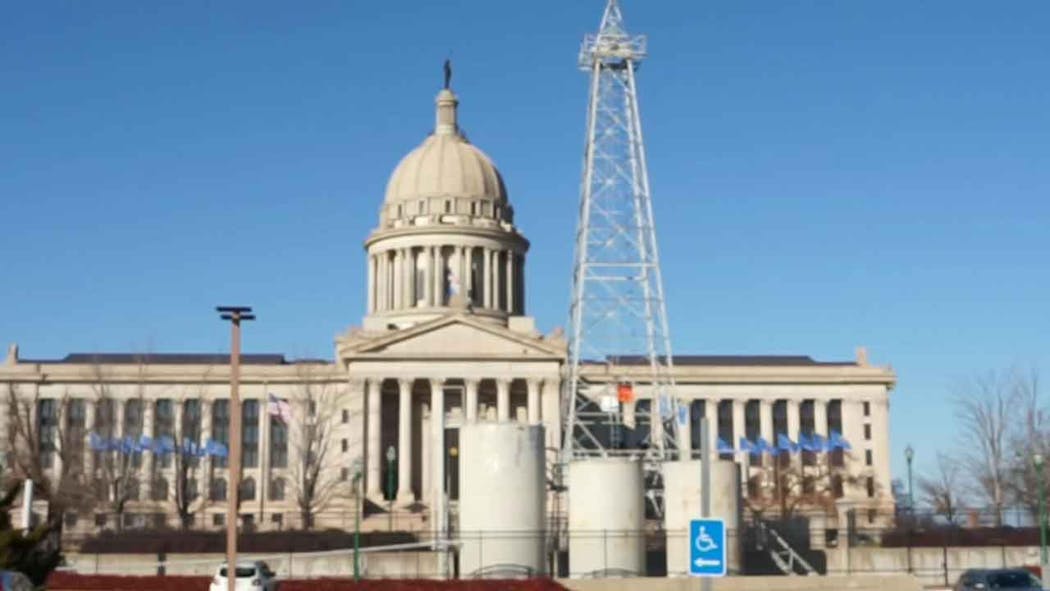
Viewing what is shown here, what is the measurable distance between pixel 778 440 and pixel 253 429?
45.1 metres

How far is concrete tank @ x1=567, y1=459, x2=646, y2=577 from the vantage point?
58.6 meters

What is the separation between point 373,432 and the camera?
111250 millimetres

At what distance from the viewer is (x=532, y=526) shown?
2281 inches

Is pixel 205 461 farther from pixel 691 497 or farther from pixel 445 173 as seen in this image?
pixel 691 497

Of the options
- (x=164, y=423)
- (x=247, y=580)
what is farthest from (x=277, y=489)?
(x=247, y=580)

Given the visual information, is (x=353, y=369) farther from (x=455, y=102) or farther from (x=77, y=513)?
→ (x=455, y=102)

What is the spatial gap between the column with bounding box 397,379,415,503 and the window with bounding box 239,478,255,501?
14887 mm

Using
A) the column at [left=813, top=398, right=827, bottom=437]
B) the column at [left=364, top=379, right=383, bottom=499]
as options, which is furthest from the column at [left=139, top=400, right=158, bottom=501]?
the column at [left=813, top=398, right=827, bottom=437]

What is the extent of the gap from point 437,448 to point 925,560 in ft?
95.5

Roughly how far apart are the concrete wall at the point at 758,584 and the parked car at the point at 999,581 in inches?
336

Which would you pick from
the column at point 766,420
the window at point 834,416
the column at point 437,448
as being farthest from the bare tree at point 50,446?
the window at point 834,416

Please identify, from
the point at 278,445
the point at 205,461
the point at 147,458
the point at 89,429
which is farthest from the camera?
the point at 278,445

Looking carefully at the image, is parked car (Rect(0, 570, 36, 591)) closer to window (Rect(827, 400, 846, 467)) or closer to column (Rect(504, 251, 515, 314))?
window (Rect(827, 400, 846, 467))

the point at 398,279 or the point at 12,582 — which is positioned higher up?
the point at 398,279
